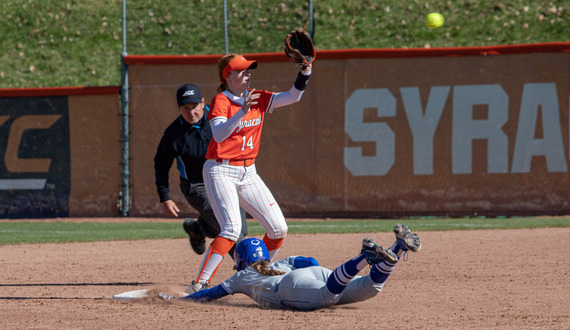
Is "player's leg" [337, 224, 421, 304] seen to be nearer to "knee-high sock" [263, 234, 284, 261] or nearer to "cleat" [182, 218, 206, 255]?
"knee-high sock" [263, 234, 284, 261]

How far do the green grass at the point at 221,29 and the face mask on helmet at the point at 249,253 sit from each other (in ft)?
42.4

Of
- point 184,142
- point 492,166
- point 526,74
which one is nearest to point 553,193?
point 492,166

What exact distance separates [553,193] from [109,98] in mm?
7046

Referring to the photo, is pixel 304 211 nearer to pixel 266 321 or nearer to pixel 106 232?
pixel 106 232

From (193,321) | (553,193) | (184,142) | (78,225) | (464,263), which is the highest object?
(184,142)

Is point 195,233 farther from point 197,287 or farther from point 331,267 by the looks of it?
point 331,267

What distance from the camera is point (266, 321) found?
436 cm

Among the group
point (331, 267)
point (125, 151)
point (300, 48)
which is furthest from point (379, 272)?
point (125, 151)

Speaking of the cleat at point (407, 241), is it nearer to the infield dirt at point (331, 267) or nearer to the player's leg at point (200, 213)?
the infield dirt at point (331, 267)

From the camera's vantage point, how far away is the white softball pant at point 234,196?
5.12 metres

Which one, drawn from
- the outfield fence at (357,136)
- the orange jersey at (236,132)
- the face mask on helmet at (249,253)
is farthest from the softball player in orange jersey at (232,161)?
the outfield fence at (357,136)

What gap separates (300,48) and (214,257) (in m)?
1.53

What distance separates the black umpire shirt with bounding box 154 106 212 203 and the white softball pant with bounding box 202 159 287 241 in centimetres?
64

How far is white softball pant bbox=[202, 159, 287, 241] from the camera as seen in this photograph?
5.12 metres
